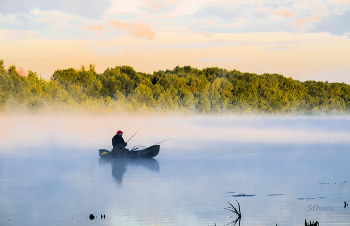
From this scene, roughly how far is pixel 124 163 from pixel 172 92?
261 ft

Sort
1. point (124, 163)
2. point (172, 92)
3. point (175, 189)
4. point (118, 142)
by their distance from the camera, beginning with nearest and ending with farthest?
point (175, 189)
point (118, 142)
point (124, 163)
point (172, 92)

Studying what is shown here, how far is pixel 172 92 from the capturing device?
100812 millimetres

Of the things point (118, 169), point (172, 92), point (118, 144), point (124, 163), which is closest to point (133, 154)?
point (124, 163)

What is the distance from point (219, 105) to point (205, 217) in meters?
90.2

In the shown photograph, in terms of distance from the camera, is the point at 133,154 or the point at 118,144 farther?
the point at 133,154

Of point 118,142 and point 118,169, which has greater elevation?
point 118,142

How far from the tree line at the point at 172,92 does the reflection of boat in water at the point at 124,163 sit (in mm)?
68045

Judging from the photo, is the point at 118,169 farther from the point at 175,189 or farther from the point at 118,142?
the point at 175,189

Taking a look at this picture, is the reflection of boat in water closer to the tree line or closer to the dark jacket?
the dark jacket

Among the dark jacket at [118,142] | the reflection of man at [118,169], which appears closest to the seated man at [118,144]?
the dark jacket at [118,142]

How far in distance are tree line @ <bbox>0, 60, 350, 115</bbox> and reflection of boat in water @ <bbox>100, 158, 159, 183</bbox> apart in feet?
223

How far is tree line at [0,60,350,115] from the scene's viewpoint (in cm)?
9006

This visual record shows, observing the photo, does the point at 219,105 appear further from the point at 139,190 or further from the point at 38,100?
the point at 139,190

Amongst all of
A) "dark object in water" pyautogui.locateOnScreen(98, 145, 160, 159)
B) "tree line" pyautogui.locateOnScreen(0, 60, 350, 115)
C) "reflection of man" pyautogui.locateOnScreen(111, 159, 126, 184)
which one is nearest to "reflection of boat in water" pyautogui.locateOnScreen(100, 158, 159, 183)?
"reflection of man" pyautogui.locateOnScreen(111, 159, 126, 184)
